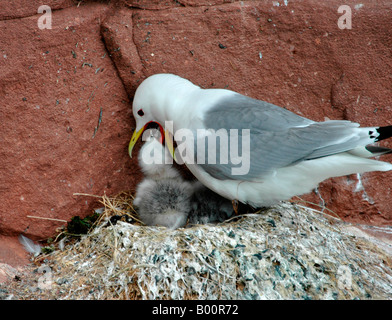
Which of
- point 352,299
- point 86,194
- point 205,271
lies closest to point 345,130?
point 352,299

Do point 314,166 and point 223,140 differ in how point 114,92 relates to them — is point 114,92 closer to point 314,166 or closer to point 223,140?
point 223,140

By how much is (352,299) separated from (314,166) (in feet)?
2.21

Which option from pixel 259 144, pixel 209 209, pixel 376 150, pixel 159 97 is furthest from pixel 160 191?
pixel 376 150

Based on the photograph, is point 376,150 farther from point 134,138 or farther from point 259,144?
point 134,138

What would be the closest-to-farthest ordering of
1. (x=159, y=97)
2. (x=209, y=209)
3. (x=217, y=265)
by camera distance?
(x=217, y=265)
(x=159, y=97)
(x=209, y=209)

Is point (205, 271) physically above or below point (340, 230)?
below

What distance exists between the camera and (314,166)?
8.66 ft

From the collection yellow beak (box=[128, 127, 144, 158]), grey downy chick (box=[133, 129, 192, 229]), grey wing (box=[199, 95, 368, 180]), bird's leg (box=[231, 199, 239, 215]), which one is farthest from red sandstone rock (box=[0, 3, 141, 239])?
bird's leg (box=[231, 199, 239, 215])

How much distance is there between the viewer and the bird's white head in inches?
115

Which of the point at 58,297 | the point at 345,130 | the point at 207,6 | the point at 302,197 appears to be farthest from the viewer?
the point at 302,197

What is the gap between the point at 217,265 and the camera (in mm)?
2416

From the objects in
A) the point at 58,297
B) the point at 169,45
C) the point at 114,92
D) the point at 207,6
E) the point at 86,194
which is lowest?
the point at 58,297

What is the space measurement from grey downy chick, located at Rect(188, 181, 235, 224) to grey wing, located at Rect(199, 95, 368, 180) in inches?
12.4

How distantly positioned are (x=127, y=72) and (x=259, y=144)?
96cm
